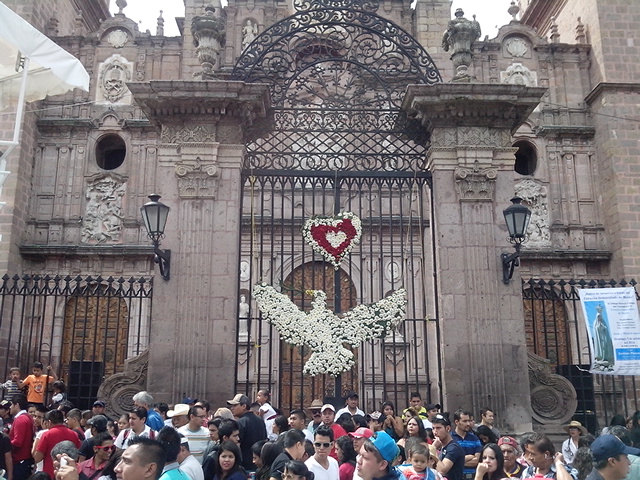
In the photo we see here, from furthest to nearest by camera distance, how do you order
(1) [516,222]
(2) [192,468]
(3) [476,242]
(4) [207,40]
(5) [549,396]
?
(4) [207,40] < (3) [476,242] < (5) [549,396] < (1) [516,222] < (2) [192,468]

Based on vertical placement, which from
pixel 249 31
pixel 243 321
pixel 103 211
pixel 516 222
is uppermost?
pixel 249 31

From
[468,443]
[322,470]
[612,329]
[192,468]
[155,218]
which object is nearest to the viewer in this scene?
[192,468]

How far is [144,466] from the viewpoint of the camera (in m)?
3.76

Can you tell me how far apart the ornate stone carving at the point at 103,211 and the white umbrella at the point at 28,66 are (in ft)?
33.6

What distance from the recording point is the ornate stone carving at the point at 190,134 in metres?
11.5

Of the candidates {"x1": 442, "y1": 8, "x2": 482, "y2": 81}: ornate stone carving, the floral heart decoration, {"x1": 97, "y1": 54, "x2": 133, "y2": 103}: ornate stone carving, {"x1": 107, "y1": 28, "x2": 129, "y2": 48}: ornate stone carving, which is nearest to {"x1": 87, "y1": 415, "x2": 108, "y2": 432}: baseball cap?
the floral heart decoration

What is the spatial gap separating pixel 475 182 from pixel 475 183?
0.7 inches

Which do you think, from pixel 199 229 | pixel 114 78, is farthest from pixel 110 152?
pixel 199 229

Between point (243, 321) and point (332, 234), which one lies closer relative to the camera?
point (332, 234)

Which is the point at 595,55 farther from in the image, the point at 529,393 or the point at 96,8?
the point at 96,8

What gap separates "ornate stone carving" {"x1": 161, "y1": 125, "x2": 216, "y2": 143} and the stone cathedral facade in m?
0.04

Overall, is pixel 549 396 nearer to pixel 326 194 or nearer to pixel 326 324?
pixel 326 324

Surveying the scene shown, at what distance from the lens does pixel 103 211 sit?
68.6 feet

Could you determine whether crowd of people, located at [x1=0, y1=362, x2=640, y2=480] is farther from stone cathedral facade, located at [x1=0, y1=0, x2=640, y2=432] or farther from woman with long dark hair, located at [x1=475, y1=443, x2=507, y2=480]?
stone cathedral facade, located at [x1=0, y1=0, x2=640, y2=432]
